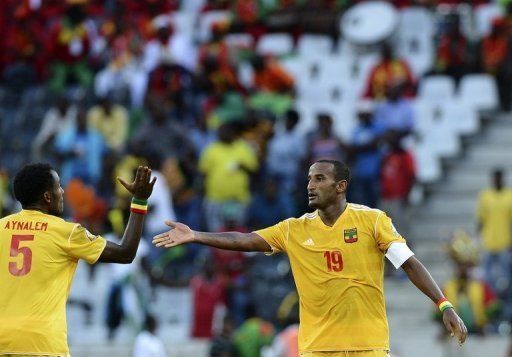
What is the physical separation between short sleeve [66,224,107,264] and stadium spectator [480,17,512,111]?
12.6 meters

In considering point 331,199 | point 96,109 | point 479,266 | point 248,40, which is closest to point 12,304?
point 331,199

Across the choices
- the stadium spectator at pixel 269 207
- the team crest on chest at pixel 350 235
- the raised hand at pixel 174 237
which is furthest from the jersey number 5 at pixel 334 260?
the stadium spectator at pixel 269 207

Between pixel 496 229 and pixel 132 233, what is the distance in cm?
954

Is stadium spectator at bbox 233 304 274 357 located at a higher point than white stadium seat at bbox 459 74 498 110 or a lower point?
lower

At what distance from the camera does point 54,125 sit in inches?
859

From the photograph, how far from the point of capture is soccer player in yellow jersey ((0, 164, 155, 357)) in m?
9.99

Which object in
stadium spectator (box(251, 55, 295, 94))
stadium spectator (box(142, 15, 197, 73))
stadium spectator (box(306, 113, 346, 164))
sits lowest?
stadium spectator (box(306, 113, 346, 164))

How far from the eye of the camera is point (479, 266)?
63.5 feet

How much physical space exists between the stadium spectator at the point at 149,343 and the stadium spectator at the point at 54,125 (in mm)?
4854

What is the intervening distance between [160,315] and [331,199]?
8.34m

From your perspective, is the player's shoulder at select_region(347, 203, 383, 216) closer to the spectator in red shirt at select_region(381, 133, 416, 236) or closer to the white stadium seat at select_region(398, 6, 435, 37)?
the spectator in red shirt at select_region(381, 133, 416, 236)

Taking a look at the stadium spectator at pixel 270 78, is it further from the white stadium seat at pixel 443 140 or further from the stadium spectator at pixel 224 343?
the stadium spectator at pixel 224 343

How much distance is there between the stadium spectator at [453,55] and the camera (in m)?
22.2

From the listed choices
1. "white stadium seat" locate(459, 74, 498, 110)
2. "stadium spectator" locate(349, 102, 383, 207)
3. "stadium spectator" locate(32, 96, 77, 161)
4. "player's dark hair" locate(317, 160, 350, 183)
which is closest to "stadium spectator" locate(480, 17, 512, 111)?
"white stadium seat" locate(459, 74, 498, 110)
